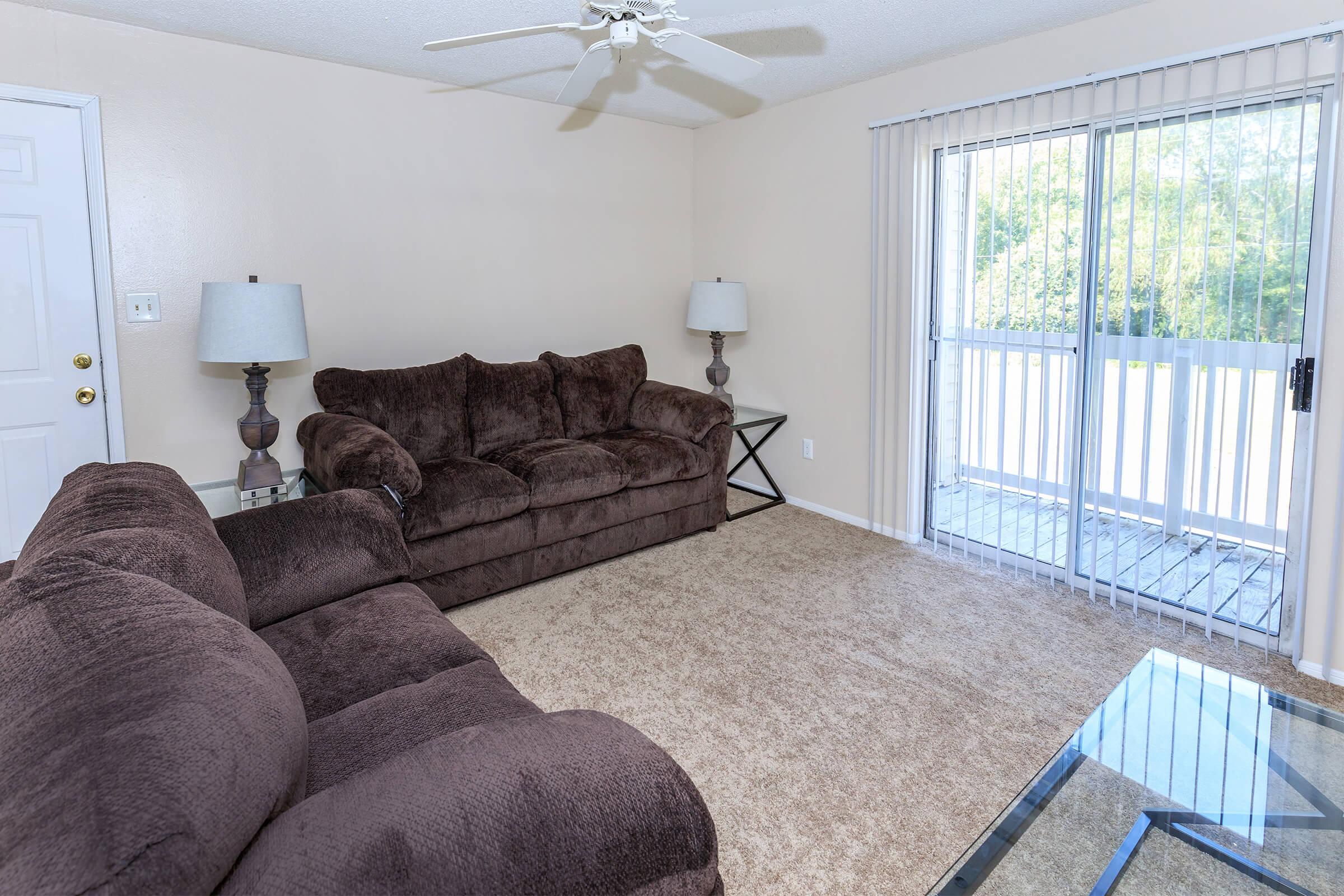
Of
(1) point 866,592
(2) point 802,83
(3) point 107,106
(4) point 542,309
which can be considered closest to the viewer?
(3) point 107,106

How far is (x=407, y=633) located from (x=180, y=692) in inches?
41.4

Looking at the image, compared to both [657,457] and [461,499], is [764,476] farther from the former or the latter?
[461,499]

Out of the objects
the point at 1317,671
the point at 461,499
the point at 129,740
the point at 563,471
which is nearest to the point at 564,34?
the point at 563,471

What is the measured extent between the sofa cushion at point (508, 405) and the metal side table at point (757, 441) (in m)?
1.04

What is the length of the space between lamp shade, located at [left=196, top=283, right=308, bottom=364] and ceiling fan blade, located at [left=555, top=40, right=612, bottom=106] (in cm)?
138

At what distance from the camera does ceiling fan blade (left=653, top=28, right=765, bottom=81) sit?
2391mm

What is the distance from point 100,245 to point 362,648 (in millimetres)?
2453

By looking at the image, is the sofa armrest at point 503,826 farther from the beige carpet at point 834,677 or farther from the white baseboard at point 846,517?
the white baseboard at point 846,517

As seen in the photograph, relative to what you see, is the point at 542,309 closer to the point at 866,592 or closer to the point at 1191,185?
the point at 866,592

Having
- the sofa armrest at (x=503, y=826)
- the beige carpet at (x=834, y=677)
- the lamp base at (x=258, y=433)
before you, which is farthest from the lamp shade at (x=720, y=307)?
the sofa armrest at (x=503, y=826)

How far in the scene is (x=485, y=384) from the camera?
3.95 metres

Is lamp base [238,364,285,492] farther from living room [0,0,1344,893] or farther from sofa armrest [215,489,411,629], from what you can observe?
sofa armrest [215,489,411,629]

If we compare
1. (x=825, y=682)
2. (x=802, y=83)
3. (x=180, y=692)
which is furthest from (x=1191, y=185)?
(x=180, y=692)

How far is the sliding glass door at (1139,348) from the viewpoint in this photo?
2.65 metres
